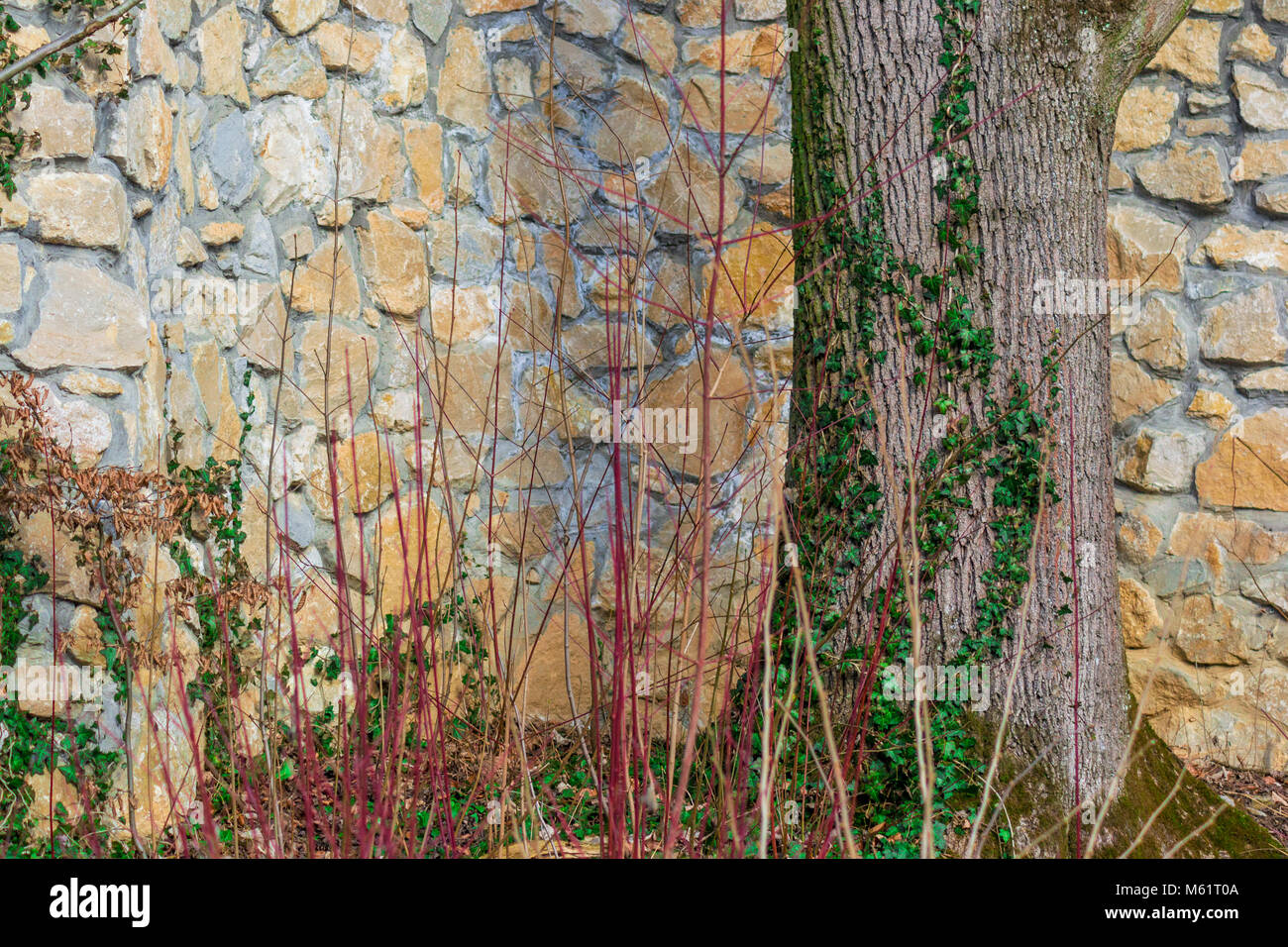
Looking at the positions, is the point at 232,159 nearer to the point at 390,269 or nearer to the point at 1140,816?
the point at 390,269

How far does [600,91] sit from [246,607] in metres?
1.88

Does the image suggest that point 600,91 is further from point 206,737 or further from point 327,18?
point 206,737

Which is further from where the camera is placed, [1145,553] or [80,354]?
[1145,553]

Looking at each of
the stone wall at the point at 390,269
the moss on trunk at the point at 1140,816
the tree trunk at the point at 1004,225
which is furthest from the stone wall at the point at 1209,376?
the stone wall at the point at 390,269

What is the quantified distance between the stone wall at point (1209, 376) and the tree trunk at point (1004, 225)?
3.18 ft

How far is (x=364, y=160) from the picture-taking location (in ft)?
9.66

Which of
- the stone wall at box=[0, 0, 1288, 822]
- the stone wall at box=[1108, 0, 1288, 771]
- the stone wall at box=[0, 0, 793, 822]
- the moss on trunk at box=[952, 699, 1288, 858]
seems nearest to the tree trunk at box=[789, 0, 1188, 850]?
the moss on trunk at box=[952, 699, 1288, 858]

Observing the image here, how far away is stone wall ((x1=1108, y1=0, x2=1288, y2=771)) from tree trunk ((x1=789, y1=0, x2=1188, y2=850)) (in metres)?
0.97

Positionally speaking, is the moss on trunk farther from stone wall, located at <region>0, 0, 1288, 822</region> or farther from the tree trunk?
stone wall, located at <region>0, 0, 1288, 822</region>

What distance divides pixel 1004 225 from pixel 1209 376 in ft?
4.44

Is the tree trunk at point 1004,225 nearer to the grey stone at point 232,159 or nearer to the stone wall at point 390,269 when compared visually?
the stone wall at point 390,269

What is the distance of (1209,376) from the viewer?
3.09m

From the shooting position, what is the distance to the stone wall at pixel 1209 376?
3.04m
